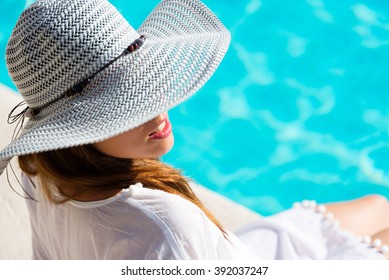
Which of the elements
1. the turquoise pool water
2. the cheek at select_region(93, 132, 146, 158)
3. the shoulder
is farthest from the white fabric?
the turquoise pool water

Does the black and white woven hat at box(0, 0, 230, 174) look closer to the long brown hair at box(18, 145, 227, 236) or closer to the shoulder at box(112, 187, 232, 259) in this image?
the long brown hair at box(18, 145, 227, 236)

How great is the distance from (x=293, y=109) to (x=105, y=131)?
322 centimetres

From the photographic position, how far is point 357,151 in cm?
488

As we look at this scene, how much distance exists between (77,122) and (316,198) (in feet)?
9.99

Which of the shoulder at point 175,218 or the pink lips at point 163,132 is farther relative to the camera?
the pink lips at point 163,132

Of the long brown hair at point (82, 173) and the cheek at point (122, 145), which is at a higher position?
the cheek at point (122, 145)

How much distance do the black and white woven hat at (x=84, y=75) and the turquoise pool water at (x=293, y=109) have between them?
276cm

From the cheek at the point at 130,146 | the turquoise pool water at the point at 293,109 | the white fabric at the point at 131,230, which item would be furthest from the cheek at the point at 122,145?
the turquoise pool water at the point at 293,109

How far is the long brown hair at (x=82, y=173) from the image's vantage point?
2.02 m

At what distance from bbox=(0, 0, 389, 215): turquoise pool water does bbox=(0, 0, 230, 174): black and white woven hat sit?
9.07 ft

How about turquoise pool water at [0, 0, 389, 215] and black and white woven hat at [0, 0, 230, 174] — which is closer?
black and white woven hat at [0, 0, 230, 174]

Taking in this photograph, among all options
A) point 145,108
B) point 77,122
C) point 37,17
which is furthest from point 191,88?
point 37,17

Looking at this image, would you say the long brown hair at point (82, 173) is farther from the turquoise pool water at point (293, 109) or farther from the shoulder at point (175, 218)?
the turquoise pool water at point (293, 109)

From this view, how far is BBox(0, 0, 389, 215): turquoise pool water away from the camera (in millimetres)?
4801
